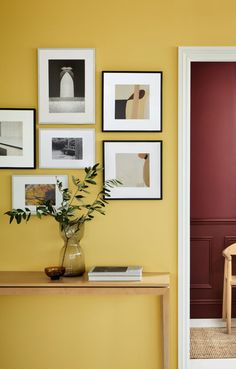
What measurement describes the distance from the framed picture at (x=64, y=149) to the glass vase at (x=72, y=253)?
44cm

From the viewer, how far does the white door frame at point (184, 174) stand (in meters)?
3.44

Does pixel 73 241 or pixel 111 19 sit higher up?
pixel 111 19

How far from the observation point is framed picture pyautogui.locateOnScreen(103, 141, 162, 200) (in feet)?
11.3

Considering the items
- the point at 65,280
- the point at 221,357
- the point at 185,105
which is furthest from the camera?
the point at 221,357

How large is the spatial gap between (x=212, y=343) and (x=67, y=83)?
2.58 metres

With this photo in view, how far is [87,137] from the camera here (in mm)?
3447

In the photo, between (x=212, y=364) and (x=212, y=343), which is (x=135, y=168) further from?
(x=212, y=343)

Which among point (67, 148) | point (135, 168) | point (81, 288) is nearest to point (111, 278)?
point (81, 288)

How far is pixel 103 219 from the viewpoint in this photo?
3484mm

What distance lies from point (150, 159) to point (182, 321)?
1079mm

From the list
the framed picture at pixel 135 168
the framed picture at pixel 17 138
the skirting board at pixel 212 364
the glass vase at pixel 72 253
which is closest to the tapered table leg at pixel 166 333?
the glass vase at pixel 72 253

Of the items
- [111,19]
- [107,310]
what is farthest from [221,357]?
[111,19]

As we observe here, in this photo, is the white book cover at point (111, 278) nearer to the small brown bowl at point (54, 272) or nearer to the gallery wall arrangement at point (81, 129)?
the small brown bowl at point (54, 272)

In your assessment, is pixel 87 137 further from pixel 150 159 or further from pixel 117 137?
pixel 150 159
